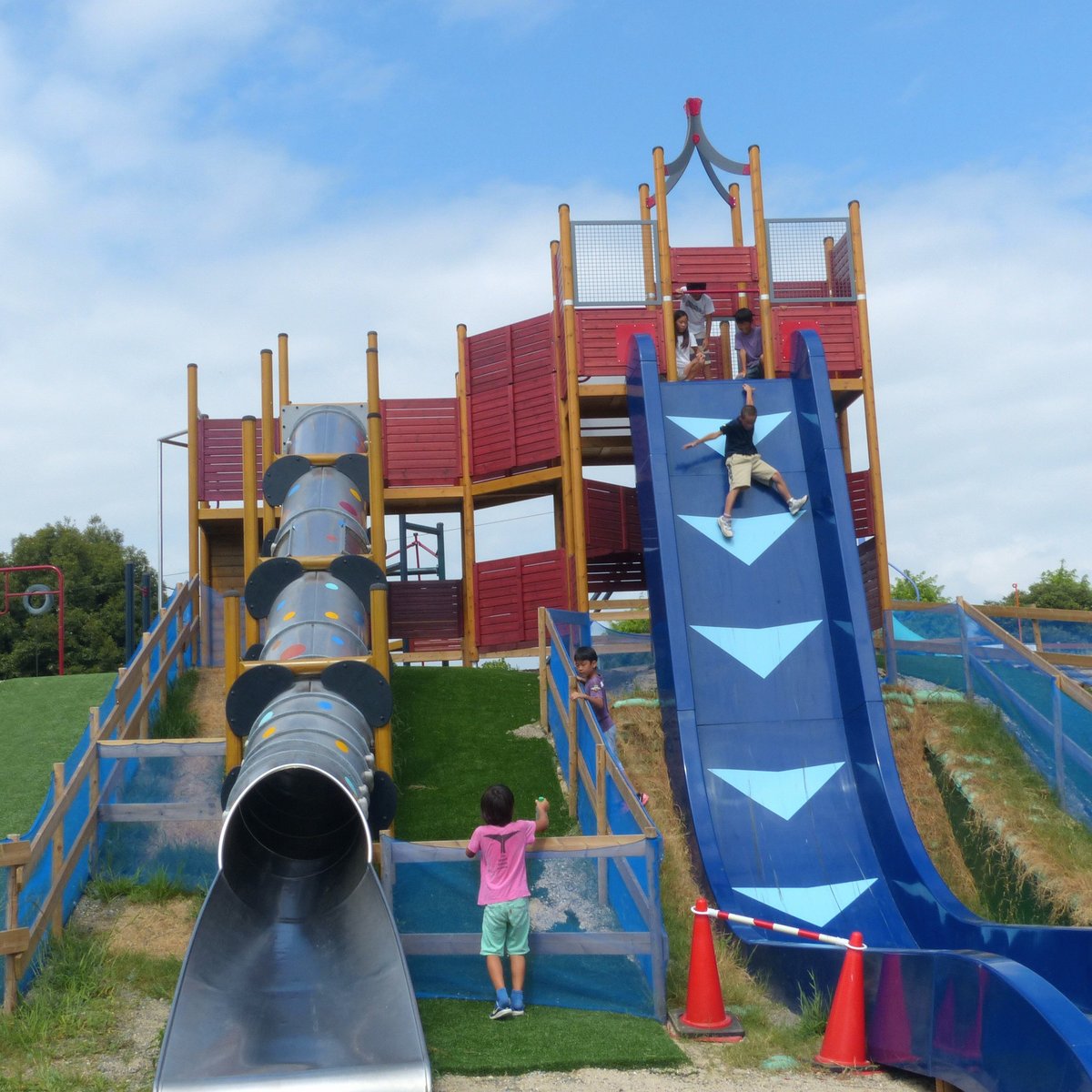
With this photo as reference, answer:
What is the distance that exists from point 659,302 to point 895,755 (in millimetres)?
6658

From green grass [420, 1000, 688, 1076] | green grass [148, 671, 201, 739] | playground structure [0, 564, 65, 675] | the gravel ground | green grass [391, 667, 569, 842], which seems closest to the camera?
the gravel ground

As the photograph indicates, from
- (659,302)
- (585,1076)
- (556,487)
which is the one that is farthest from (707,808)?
(556,487)

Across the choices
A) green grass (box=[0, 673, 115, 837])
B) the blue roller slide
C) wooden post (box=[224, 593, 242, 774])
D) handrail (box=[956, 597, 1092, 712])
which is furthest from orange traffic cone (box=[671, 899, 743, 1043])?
green grass (box=[0, 673, 115, 837])

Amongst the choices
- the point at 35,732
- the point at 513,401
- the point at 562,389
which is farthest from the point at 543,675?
the point at 513,401

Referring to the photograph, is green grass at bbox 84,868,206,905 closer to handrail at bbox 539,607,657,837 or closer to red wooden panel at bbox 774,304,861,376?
handrail at bbox 539,607,657,837

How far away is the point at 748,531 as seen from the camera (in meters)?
13.5

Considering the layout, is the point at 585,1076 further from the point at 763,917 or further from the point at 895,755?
the point at 895,755

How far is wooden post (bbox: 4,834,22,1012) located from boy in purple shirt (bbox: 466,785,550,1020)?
2.80 meters

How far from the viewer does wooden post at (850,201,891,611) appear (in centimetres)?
1595

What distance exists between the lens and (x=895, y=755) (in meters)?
12.8

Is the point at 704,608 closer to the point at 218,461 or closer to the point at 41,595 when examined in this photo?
the point at 218,461

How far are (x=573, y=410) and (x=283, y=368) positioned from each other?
5366 millimetres

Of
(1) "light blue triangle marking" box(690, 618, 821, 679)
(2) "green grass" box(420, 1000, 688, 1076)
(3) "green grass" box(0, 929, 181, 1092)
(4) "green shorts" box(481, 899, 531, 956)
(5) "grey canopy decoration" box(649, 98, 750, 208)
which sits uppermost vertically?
(5) "grey canopy decoration" box(649, 98, 750, 208)

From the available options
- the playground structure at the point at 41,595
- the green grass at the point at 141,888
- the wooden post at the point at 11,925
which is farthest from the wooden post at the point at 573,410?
the wooden post at the point at 11,925
